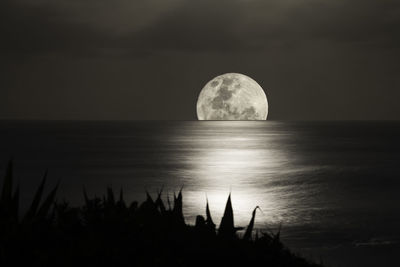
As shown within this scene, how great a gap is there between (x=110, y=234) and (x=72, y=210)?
563 millimetres

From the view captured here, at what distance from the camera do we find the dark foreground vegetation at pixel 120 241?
11.9 feet

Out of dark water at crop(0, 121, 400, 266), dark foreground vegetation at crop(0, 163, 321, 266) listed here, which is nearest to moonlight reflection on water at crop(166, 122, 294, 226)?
dark water at crop(0, 121, 400, 266)

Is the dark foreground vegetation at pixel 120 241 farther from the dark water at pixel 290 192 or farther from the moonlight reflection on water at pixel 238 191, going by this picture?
the moonlight reflection on water at pixel 238 191

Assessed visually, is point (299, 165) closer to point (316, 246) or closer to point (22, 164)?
point (22, 164)

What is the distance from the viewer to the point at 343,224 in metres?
22.7

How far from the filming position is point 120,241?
3994 millimetres

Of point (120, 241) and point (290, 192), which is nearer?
point (120, 241)

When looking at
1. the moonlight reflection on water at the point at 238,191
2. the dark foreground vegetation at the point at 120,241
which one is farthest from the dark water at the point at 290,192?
the dark foreground vegetation at the point at 120,241

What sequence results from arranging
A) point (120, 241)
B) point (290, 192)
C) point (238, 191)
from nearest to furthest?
1. point (120, 241)
2. point (290, 192)
3. point (238, 191)

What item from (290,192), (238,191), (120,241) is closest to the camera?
(120,241)

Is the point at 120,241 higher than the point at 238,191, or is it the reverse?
the point at 120,241

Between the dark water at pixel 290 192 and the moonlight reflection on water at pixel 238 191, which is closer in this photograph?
the dark water at pixel 290 192

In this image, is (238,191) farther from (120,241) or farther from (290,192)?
(120,241)

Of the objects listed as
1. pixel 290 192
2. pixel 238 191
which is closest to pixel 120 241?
pixel 290 192
